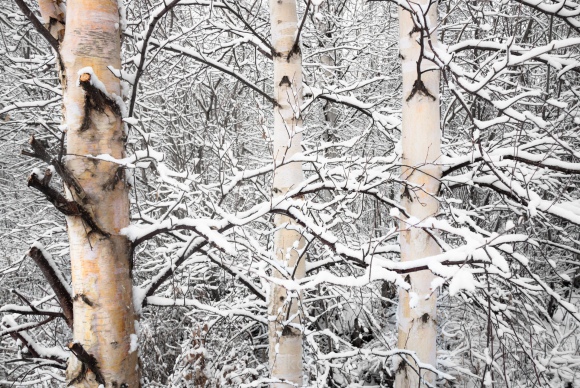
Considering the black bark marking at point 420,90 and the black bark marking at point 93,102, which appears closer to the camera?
the black bark marking at point 93,102

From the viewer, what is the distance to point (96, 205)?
142cm

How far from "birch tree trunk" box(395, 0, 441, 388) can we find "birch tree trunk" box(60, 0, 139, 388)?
4.91 ft

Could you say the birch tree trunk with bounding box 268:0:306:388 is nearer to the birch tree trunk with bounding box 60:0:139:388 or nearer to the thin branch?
the birch tree trunk with bounding box 60:0:139:388

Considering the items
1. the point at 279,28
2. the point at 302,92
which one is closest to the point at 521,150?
the point at 302,92

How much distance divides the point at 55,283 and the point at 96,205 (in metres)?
0.37

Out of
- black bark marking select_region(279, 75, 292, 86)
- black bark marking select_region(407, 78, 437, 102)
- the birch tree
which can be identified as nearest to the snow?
the birch tree

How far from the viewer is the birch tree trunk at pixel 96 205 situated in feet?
4.55

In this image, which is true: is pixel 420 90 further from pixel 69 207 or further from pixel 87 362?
pixel 87 362

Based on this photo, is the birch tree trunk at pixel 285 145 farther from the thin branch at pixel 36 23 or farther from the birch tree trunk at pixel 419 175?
the thin branch at pixel 36 23

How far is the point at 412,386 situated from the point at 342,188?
1289 millimetres

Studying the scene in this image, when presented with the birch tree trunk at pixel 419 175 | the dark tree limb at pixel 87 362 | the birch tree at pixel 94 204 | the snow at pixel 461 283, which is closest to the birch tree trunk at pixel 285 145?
the birch tree trunk at pixel 419 175

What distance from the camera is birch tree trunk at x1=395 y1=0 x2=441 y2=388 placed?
86.4 inches

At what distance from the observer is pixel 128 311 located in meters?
1.48

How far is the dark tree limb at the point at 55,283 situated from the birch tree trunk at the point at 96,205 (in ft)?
0.37
